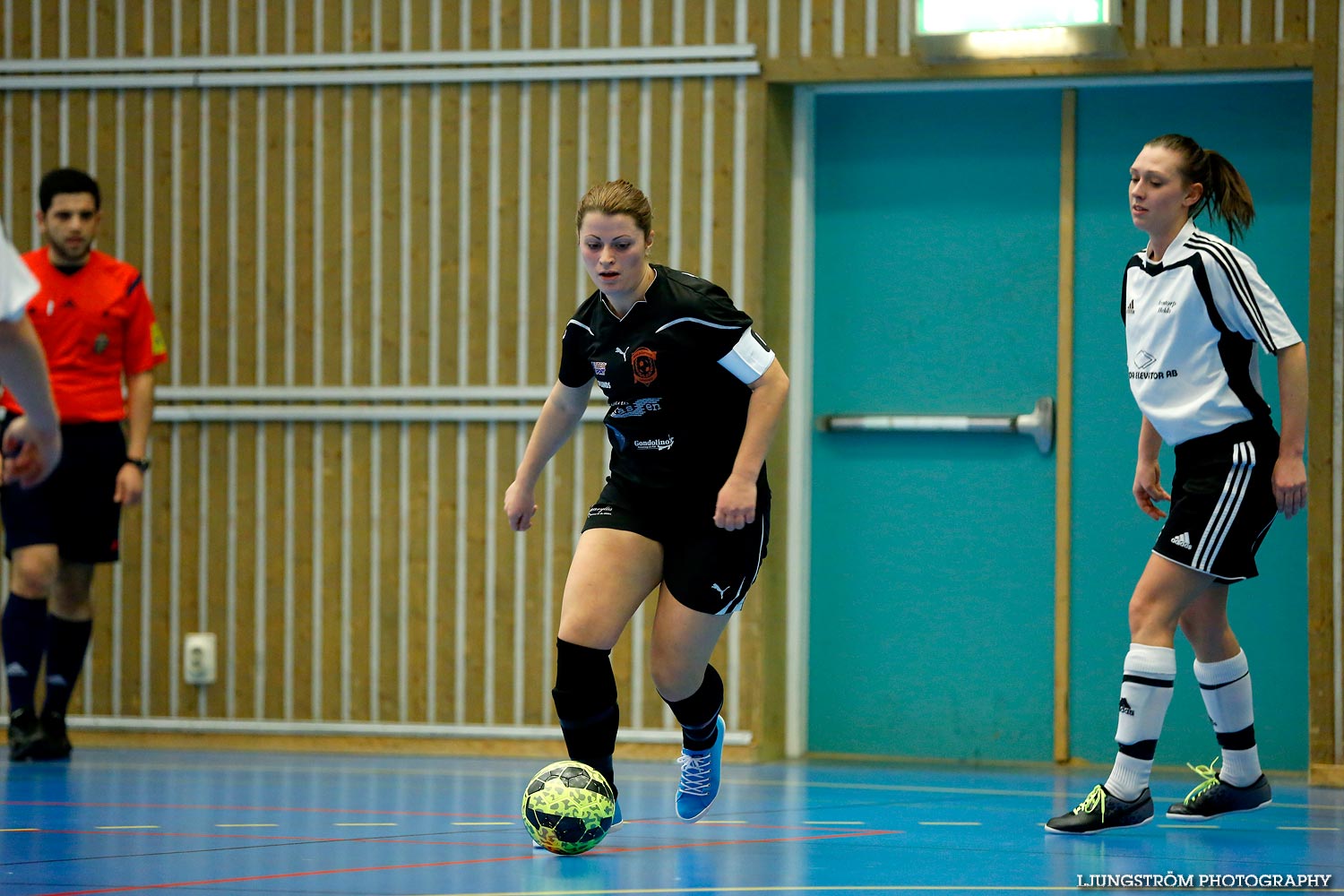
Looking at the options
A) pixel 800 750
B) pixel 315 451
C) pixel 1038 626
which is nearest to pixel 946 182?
pixel 1038 626

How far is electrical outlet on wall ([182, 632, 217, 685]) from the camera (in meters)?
7.43

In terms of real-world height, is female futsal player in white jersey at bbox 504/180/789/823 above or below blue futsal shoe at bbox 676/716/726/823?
above

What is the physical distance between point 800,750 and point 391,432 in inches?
84.3

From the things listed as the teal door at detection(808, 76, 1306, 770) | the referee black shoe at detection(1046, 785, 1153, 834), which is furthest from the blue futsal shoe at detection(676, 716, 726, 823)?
the teal door at detection(808, 76, 1306, 770)

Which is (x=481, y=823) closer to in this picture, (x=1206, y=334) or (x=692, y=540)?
(x=692, y=540)

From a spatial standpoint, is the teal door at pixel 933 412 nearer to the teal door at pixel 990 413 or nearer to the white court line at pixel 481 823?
the teal door at pixel 990 413

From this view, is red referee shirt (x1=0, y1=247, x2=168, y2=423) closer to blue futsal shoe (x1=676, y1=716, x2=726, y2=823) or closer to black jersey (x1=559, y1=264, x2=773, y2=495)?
black jersey (x1=559, y1=264, x2=773, y2=495)

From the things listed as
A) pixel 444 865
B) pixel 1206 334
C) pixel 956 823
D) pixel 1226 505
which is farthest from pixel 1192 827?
pixel 444 865

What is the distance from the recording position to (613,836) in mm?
4449

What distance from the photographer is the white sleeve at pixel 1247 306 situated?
14.7 ft

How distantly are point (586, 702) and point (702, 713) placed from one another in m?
0.46

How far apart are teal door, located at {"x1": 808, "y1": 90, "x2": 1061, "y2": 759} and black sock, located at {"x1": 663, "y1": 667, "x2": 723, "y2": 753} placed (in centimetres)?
260

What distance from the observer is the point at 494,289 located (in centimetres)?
722

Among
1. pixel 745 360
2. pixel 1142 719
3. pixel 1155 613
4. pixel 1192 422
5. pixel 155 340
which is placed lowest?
pixel 1142 719
